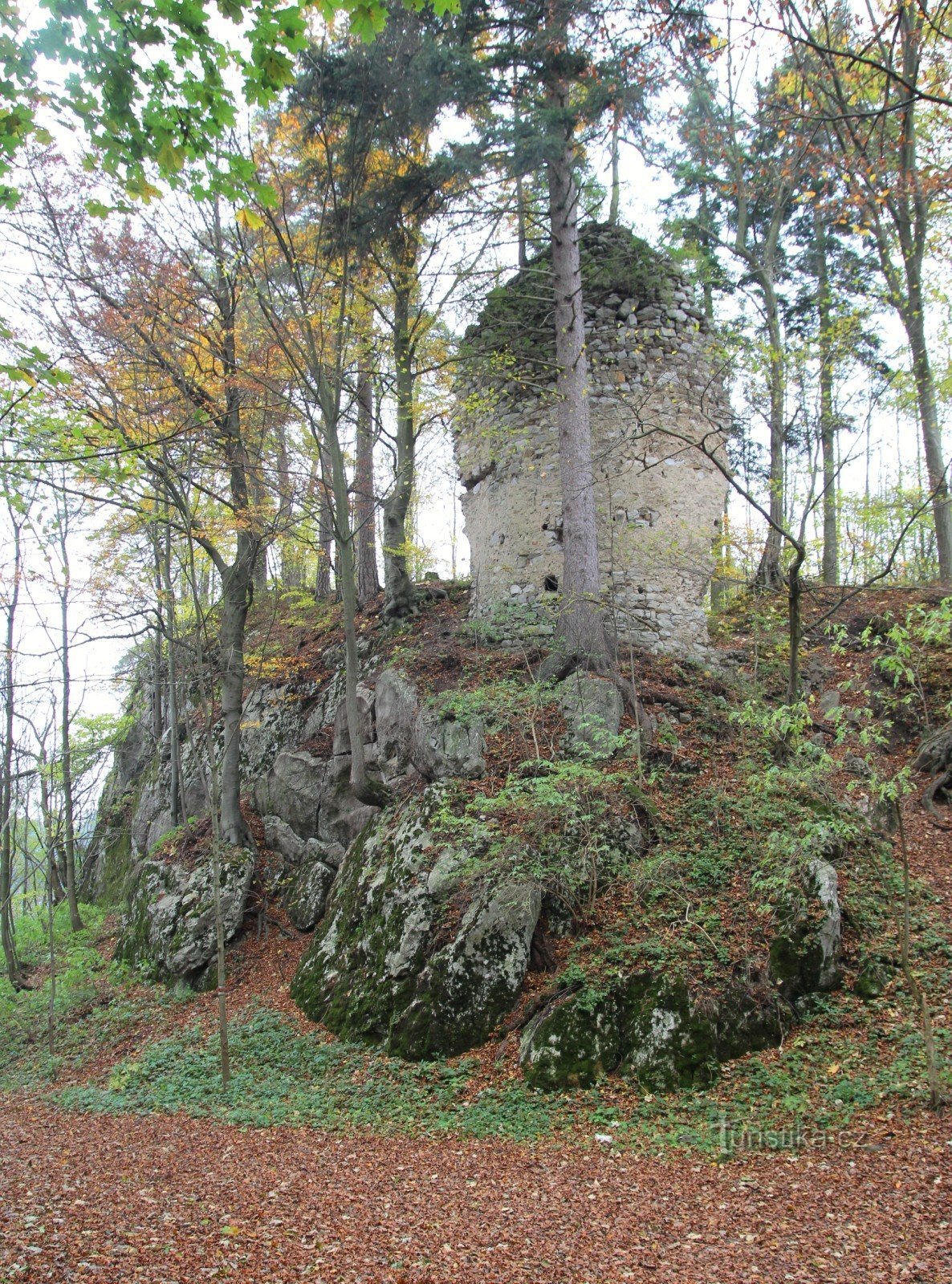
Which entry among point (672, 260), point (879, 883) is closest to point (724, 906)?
point (879, 883)

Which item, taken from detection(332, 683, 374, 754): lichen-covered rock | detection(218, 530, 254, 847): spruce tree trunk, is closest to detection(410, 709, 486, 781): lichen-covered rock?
detection(332, 683, 374, 754): lichen-covered rock

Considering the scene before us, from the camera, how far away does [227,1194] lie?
442 cm

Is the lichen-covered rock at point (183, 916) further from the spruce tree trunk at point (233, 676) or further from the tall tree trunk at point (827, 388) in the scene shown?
the tall tree trunk at point (827, 388)

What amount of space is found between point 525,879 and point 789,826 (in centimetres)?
233

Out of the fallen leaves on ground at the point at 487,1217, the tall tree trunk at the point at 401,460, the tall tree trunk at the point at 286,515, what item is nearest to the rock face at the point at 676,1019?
the fallen leaves on ground at the point at 487,1217

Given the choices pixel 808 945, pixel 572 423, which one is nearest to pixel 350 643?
pixel 572 423

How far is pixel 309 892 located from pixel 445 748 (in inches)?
115

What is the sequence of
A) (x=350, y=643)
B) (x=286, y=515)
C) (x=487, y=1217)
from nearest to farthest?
1. (x=487, y=1217)
2. (x=350, y=643)
3. (x=286, y=515)

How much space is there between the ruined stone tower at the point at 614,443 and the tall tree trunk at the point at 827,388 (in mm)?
1487

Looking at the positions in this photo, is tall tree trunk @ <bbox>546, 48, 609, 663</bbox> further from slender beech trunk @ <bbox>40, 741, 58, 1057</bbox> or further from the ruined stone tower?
slender beech trunk @ <bbox>40, 741, 58, 1057</bbox>

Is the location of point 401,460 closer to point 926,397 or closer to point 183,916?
point 183,916

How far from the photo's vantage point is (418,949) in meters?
6.89

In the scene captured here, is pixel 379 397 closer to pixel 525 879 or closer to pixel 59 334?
pixel 59 334

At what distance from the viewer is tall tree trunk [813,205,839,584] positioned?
11.0 m
